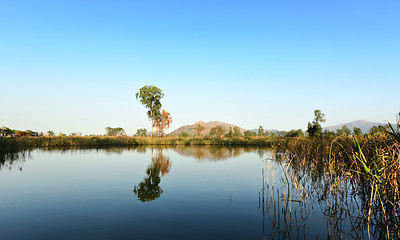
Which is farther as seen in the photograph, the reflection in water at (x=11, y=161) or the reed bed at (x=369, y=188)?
the reflection in water at (x=11, y=161)

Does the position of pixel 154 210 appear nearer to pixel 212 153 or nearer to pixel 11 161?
pixel 11 161

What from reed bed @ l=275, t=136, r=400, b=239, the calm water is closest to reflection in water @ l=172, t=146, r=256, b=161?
the calm water

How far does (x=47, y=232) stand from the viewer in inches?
267

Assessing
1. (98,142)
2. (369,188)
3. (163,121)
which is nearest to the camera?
(369,188)

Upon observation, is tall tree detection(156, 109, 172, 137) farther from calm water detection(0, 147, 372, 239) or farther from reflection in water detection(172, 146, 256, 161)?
calm water detection(0, 147, 372, 239)

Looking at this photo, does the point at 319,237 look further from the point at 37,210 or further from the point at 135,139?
the point at 135,139

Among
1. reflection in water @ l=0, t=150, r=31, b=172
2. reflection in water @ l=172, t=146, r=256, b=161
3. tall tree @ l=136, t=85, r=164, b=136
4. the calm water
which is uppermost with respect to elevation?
tall tree @ l=136, t=85, r=164, b=136

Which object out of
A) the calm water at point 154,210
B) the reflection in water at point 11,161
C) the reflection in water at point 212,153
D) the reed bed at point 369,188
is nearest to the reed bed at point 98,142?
the reflection in water at point 11,161

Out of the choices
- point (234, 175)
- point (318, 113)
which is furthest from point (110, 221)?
point (318, 113)

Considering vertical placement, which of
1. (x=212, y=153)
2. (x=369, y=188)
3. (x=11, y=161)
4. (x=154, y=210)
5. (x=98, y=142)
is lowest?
(x=154, y=210)

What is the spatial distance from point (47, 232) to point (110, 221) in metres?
1.75

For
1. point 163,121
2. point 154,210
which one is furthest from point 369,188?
point 163,121

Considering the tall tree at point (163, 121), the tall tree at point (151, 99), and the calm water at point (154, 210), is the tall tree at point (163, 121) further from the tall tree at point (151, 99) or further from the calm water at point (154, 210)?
the calm water at point (154, 210)

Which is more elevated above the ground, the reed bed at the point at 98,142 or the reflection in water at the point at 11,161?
the reed bed at the point at 98,142
